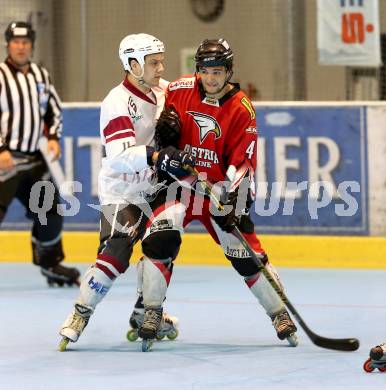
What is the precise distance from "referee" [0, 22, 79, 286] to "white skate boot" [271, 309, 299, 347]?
7.86 ft

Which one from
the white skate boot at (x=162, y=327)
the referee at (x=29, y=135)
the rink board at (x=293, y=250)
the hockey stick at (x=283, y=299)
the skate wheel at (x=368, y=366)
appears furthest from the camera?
the rink board at (x=293, y=250)

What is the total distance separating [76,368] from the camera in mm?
5102

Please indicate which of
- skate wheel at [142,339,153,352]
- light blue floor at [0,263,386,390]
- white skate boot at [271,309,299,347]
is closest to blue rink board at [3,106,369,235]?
light blue floor at [0,263,386,390]

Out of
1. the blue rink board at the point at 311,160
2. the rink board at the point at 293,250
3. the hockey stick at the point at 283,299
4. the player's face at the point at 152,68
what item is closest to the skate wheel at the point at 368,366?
the hockey stick at the point at 283,299

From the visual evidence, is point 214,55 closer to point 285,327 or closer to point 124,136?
point 124,136

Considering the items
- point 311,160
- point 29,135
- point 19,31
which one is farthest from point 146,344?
point 311,160

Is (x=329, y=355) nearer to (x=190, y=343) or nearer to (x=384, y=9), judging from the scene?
(x=190, y=343)

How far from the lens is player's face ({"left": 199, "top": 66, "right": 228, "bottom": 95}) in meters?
5.37

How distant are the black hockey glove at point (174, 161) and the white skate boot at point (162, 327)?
80 centimetres

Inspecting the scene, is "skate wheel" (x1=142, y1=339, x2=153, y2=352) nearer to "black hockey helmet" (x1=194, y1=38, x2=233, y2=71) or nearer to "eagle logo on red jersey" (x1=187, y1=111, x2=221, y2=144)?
"eagle logo on red jersey" (x1=187, y1=111, x2=221, y2=144)

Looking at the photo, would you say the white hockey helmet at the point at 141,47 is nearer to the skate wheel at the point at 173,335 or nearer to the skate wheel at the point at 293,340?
the skate wheel at the point at 173,335

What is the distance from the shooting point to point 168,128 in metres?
5.41

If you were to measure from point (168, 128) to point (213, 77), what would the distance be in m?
0.30

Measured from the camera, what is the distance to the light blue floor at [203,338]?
191 inches
